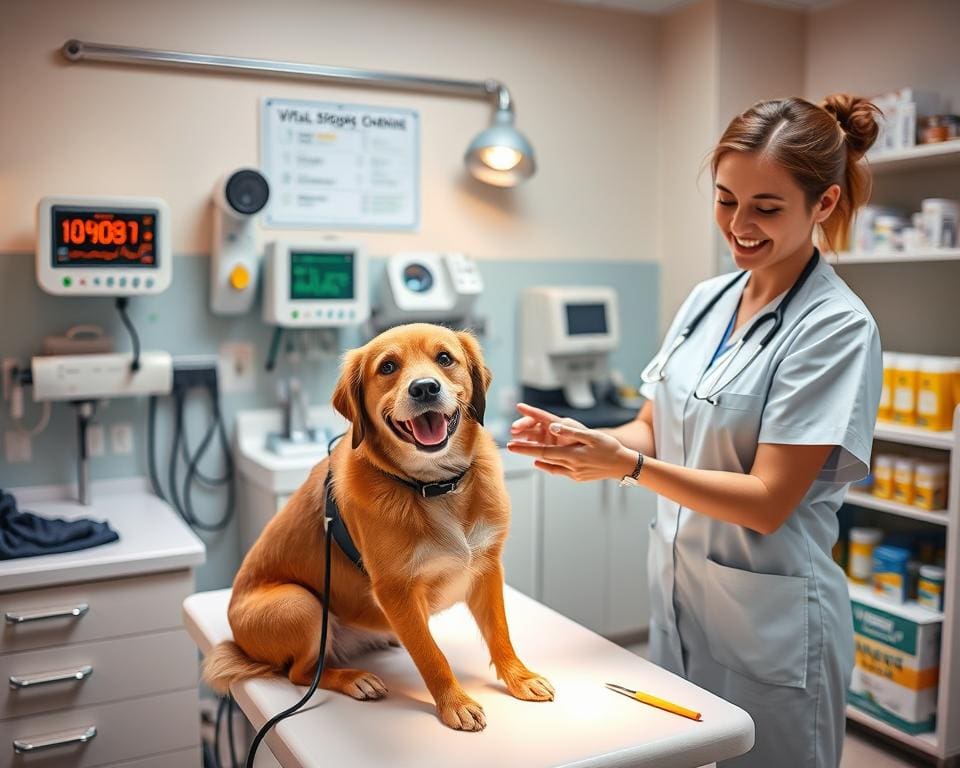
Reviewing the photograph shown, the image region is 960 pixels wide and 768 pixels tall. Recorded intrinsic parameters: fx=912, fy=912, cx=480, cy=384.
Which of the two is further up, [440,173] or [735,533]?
[440,173]

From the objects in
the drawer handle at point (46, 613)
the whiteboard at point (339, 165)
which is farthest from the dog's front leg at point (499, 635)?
the whiteboard at point (339, 165)

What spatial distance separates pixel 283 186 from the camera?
3.16 meters

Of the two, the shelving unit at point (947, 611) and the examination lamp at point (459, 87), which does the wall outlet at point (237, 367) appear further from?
the shelving unit at point (947, 611)

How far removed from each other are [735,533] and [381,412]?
72cm

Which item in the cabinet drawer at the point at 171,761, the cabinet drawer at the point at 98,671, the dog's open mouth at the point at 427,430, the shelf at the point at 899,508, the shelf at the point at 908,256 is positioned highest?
the shelf at the point at 908,256

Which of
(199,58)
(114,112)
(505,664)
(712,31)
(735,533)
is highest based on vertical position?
(712,31)

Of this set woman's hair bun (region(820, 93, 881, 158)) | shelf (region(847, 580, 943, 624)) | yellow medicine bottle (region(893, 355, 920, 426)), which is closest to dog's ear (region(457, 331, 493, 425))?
woman's hair bun (region(820, 93, 881, 158))

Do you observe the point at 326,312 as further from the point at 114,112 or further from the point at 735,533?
the point at 735,533

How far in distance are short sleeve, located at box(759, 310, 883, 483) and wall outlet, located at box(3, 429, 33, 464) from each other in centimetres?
229

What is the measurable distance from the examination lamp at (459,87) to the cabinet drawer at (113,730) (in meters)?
1.94

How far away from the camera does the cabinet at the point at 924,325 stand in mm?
2643

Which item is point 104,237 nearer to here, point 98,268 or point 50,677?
point 98,268

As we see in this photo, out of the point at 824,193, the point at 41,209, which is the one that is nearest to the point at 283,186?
the point at 41,209

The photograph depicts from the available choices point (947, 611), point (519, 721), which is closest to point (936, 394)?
point (947, 611)
